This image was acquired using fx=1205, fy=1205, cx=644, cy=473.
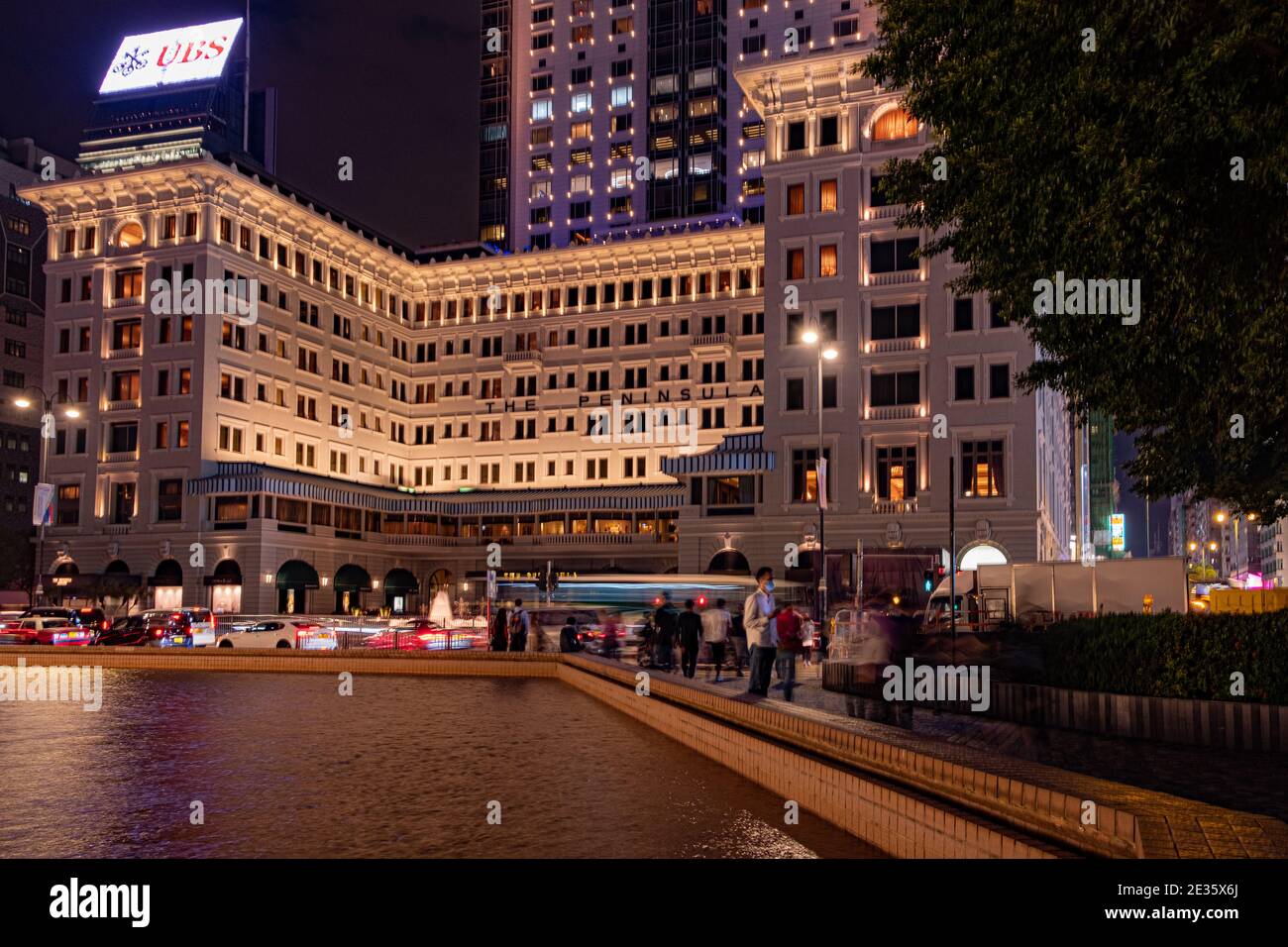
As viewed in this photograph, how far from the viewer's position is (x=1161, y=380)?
16.8 metres

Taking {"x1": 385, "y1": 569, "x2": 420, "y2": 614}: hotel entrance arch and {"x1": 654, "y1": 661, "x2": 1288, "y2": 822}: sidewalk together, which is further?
{"x1": 385, "y1": 569, "x2": 420, "y2": 614}: hotel entrance arch

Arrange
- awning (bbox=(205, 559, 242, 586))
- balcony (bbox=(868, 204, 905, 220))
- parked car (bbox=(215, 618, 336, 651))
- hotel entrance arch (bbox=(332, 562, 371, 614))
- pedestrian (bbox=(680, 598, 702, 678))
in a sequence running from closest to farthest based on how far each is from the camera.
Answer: pedestrian (bbox=(680, 598, 702, 678)) → parked car (bbox=(215, 618, 336, 651)) → balcony (bbox=(868, 204, 905, 220)) → awning (bbox=(205, 559, 242, 586)) → hotel entrance arch (bbox=(332, 562, 371, 614))

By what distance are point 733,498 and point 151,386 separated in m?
36.9

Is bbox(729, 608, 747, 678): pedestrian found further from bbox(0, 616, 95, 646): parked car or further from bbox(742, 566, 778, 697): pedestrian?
bbox(0, 616, 95, 646): parked car

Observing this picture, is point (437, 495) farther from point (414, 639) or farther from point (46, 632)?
point (414, 639)

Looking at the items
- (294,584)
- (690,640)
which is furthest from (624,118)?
(690,640)

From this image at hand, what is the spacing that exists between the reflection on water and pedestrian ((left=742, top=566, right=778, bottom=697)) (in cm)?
194

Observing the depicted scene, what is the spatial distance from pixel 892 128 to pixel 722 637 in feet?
137

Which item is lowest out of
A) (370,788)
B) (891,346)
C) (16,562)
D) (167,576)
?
(370,788)

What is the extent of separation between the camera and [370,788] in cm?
1111

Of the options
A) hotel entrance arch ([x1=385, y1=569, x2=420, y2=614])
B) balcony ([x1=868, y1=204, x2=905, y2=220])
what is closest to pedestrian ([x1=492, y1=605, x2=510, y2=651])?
balcony ([x1=868, y1=204, x2=905, y2=220])

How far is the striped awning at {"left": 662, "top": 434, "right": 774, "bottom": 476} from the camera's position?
62.8m
